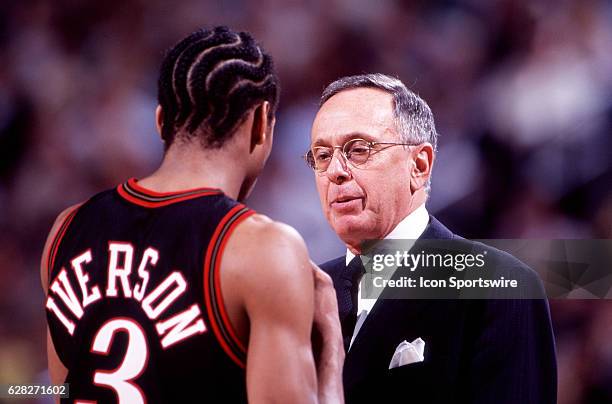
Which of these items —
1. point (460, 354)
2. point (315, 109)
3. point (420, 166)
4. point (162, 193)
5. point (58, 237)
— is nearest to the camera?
point (162, 193)

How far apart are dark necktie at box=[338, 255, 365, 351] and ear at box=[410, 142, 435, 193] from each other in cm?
30

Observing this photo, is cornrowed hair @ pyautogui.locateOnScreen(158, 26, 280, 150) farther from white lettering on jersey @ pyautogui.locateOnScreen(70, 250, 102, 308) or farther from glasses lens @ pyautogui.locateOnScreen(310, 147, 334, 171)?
glasses lens @ pyautogui.locateOnScreen(310, 147, 334, 171)

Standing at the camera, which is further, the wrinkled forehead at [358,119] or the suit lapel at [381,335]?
the wrinkled forehead at [358,119]

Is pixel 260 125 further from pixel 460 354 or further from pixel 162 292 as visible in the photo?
pixel 460 354

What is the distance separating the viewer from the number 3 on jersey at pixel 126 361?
139 cm

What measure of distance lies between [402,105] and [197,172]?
1.06 metres

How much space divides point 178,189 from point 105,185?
7.39ft

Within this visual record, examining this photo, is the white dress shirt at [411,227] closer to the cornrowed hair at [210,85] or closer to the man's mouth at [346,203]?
the man's mouth at [346,203]

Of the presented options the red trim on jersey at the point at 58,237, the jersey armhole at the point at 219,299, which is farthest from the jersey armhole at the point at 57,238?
the jersey armhole at the point at 219,299

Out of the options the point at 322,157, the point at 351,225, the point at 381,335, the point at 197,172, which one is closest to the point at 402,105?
the point at 322,157

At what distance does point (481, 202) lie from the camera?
3.28 meters

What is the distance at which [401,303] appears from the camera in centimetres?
212

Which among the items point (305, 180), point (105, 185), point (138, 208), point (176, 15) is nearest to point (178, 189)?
point (138, 208)

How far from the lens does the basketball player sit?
134 centimetres
